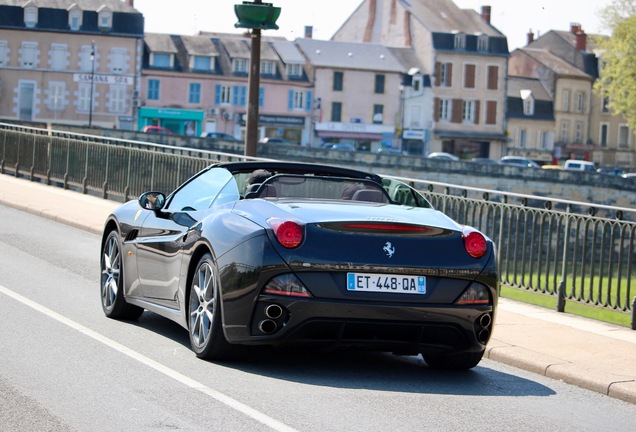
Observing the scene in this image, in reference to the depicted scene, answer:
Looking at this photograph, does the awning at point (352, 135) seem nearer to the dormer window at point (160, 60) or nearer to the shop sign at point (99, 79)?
the dormer window at point (160, 60)

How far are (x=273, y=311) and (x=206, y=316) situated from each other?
2.33 feet

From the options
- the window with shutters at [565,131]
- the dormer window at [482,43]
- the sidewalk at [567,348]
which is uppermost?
the dormer window at [482,43]

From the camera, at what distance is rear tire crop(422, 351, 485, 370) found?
8.28 metres

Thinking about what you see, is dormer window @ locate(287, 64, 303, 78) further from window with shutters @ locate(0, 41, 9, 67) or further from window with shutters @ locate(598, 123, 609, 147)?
window with shutters @ locate(598, 123, 609, 147)

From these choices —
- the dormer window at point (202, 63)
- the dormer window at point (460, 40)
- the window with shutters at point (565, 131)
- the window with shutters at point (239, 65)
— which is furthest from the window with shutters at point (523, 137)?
the dormer window at point (202, 63)

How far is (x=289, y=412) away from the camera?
6.61 m

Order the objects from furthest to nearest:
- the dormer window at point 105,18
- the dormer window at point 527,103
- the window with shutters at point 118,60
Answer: the dormer window at point 527,103 < the dormer window at point 105,18 < the window with shutters at point 118,60

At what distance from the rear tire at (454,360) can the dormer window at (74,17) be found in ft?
→ 264

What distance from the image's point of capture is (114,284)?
9.88m

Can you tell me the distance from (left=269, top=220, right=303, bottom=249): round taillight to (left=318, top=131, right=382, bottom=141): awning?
8631 centimetres

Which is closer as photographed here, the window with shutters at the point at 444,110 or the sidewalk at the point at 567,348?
the sidewalk at the point at 567,348

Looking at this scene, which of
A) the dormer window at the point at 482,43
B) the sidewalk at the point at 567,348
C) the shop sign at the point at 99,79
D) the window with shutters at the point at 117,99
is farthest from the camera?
the dormer window at the point at 482,43

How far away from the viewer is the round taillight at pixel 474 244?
7.86 metres

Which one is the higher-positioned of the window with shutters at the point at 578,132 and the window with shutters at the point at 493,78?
the window with shutters at the point at 493,78
